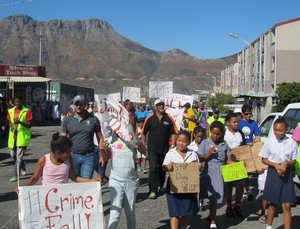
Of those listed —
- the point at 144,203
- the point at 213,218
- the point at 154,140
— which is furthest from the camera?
the point at 154,140

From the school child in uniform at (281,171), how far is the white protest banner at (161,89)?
1239cm

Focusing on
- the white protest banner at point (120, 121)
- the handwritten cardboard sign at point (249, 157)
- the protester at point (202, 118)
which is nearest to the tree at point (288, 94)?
the protester at point (202, 118)

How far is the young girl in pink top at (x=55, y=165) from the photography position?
4.58 meters

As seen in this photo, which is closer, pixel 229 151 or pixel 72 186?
pixel 72 186

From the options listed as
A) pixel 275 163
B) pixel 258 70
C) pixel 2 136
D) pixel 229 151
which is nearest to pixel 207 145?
pixel 229 151

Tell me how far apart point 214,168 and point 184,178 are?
817 mm

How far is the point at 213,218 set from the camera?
20.0 ft

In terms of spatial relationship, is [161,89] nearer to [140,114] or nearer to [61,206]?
[140,114]

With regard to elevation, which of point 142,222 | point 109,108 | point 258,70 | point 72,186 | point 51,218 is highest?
point 258,70

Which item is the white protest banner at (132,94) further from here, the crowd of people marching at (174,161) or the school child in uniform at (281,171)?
the school child in uniform at (281,171)

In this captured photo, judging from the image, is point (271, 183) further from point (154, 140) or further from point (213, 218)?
point (154, 140)

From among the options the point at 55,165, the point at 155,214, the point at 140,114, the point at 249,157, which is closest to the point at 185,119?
the point at 140,114

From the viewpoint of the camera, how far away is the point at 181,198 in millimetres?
5512

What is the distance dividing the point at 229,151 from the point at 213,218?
0.99 metres
